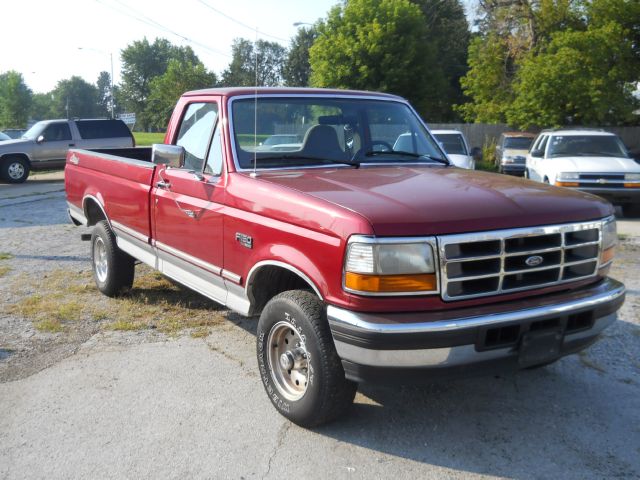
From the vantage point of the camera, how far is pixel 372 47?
3444 cm

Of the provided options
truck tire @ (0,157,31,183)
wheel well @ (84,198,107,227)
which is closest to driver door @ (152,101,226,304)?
wheel well @ (84,198,107,227)

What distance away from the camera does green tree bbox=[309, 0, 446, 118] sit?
1372 inches

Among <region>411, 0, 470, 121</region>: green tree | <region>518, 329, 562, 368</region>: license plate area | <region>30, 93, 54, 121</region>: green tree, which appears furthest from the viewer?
<region>30, 93, 54, 121</region>: green tree

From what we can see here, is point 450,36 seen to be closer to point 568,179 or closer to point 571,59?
point 571,59

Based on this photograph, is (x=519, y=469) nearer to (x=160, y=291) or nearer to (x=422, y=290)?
(x=422, y=290)

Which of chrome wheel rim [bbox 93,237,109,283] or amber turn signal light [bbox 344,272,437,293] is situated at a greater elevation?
amber turn signal light [bbox 344,272,437,293]

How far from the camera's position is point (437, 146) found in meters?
5.16

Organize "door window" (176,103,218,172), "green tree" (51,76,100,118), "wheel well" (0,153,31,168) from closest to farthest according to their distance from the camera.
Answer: "door window" (176,103,218,172)
"wheel well" (0,153,31,168)
"green tree" (51,76,100,118)

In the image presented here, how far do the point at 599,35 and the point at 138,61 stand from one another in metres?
88.3

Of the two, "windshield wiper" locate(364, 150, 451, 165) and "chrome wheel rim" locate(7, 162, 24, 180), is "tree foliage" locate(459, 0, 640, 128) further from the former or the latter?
"windshield wiper" locate(364, 150, 451, 165)

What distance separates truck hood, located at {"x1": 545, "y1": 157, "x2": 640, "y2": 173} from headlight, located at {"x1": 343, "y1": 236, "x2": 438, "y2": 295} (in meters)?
9.71

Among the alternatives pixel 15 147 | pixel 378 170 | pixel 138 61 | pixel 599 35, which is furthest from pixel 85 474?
pixel 138 61

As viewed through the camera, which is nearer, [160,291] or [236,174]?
[236,174]

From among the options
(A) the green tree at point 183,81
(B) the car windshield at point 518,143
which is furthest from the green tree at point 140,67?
(B) the car windshield at point 518,143
